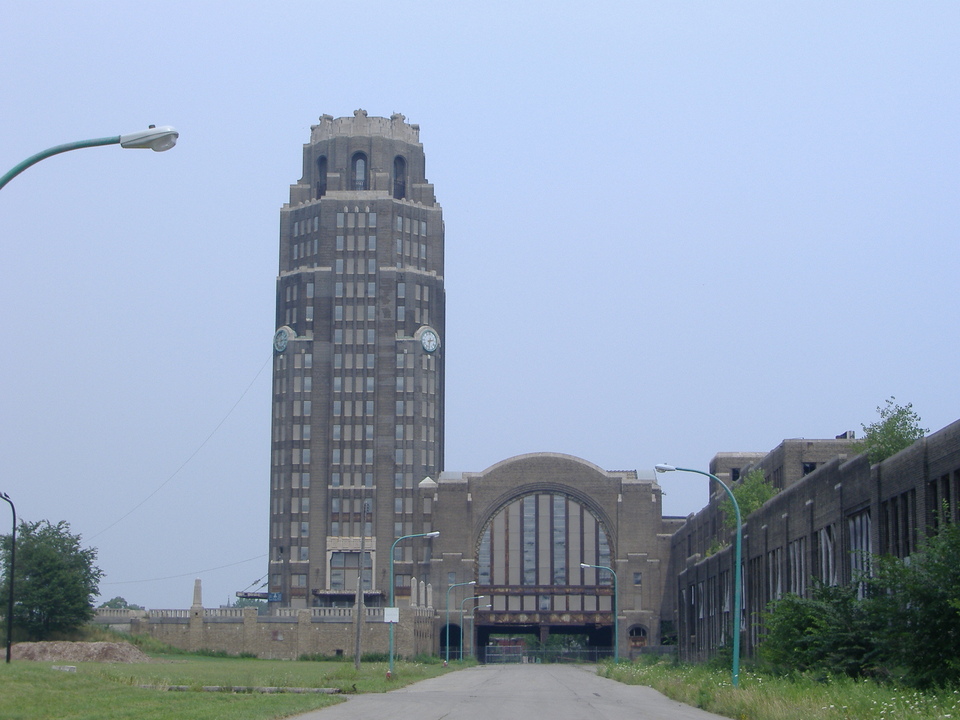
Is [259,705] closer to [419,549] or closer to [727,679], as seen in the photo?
[727,679]

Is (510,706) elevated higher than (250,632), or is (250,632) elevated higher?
(510,706)

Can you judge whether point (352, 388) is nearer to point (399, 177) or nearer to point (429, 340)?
point (429, 340)

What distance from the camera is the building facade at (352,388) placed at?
131000 millimetres

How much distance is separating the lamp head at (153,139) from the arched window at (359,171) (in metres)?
124

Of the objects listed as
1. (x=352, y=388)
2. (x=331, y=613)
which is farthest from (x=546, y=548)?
(x=331, y=613)

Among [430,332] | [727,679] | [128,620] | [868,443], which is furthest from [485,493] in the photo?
[727,679]

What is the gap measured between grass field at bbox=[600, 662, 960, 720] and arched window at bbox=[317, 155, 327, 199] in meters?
106

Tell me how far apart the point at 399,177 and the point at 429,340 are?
67.4 ft

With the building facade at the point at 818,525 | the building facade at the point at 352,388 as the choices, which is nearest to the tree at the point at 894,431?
the building facade at the point at 818,525

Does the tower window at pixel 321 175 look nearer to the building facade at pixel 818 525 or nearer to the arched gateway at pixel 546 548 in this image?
the arched gateway at pixel 546 548

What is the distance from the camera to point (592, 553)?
129 metres

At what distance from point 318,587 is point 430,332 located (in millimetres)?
30158

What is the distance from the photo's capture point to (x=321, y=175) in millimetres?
141875

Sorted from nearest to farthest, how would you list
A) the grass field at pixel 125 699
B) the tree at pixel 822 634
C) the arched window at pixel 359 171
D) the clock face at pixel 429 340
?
the grass field at pixel 125 699
the tree at pixel 822 634
the clock face at pixel 429 340
the arched window at pixel 359 171
